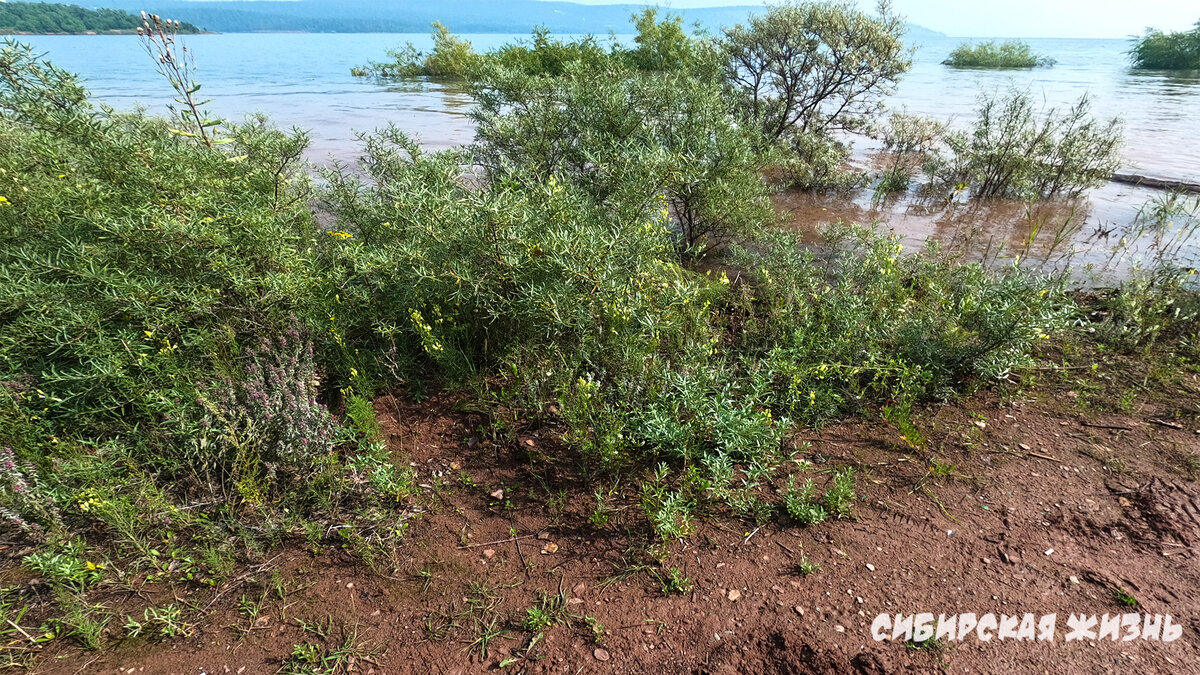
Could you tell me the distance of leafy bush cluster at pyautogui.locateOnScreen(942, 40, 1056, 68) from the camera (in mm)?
38781

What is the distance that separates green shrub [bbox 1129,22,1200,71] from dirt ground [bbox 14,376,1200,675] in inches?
1745

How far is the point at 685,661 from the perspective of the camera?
7.60ft

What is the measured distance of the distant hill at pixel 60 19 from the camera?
67250mm

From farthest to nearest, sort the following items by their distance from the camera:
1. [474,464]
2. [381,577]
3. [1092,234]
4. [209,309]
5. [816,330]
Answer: [1092,234] → [816,330] → [474,464] → [209,309] → [381,577]

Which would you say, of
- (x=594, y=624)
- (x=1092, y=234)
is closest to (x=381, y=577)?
(x=594, y=624)

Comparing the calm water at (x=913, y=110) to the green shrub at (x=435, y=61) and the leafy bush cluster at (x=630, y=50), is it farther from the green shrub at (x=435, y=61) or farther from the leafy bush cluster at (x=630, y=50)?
the leafy bush cluster at (x=630, y=50)

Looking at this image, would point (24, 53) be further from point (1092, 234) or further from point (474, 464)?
point (1092, 234)

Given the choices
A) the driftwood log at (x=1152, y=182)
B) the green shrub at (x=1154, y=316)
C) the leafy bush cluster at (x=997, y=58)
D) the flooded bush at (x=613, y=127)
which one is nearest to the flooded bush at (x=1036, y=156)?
the driftwood log at (x=1152, y=182)

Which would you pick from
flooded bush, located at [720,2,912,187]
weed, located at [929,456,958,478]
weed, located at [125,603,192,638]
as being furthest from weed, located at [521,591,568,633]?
flooded bush, located at [720,2,912,187]

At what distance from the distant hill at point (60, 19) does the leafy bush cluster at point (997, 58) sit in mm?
89802

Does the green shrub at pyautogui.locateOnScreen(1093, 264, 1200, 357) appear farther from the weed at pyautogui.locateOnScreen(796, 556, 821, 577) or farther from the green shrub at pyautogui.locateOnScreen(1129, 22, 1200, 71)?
the green shrub at pyautogui.locateOnScreen(1129, 22, 1200, 71)

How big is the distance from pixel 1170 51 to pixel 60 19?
120 m

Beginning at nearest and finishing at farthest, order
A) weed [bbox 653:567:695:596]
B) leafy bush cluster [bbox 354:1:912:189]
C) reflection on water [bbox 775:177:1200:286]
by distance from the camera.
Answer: weed [bbox 653:567:695:596] → reflection on water [bbox 775:177:1200:286] → leafy bush cluster [bbox 354:1:912:189]

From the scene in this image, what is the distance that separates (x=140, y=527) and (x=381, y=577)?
1223mm
